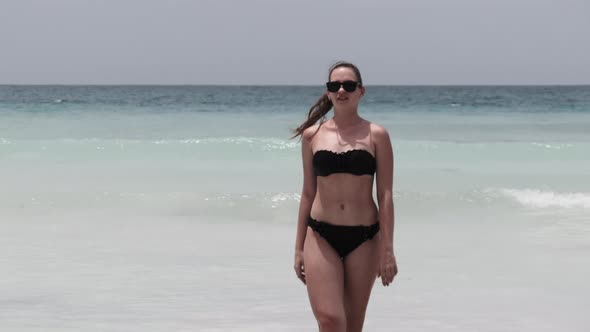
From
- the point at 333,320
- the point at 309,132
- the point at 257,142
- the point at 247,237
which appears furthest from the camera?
the point at 257,142

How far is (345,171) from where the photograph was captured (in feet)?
12.5

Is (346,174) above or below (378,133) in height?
below

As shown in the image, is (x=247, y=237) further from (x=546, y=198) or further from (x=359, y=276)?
(x=359, y=276)

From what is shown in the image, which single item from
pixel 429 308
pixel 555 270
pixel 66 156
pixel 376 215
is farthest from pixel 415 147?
pixel 376 215

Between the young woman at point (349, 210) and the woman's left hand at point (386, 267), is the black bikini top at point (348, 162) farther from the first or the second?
the woman's left hand at point (386, 267)

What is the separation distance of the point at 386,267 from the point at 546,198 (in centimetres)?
837

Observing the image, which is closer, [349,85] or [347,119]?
[349,85]

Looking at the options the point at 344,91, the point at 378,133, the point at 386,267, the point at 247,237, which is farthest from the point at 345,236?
the point at 247,237

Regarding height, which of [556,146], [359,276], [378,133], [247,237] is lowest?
[556,146]

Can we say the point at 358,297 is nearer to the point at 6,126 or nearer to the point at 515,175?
the point at 515,175

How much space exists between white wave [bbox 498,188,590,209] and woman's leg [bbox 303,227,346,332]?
26.0 ft

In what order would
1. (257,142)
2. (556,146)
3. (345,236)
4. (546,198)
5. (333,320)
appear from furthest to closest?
(257,142) → (556,146) → (546,198) → (345,236) → (333,320)

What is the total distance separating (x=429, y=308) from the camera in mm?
6266

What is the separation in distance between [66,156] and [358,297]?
13.9 meters
